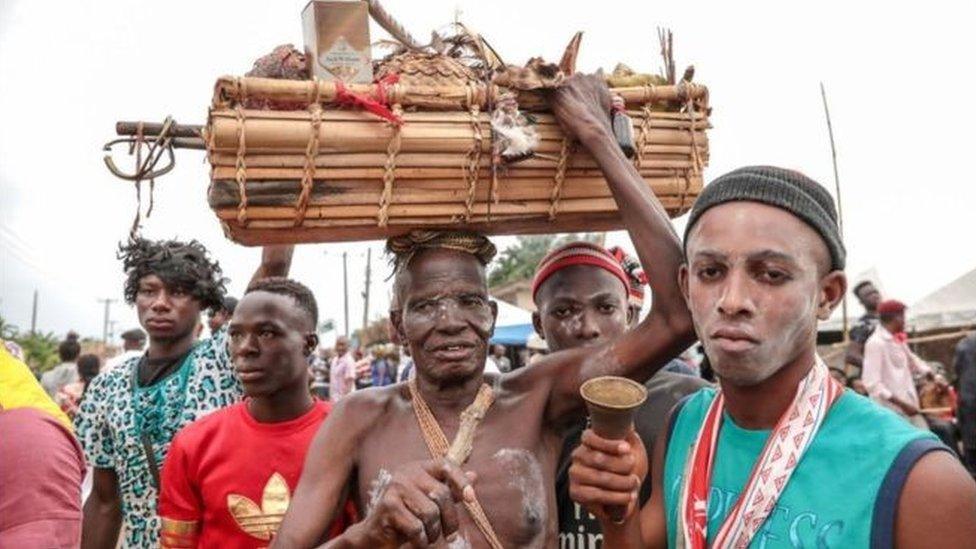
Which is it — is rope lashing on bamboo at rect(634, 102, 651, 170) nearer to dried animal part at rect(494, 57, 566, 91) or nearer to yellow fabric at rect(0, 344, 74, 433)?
dried animal part at rect(494, 57, 566, 91)

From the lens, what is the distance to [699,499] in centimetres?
209

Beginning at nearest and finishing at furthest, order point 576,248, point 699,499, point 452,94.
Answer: point 699,499, point 452,94, point 576,248

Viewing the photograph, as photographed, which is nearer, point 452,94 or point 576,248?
point 452,94

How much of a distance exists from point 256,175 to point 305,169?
0.40 ft

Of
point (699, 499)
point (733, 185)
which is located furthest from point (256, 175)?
point (699, 499)

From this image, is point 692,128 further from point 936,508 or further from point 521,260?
point 521,260

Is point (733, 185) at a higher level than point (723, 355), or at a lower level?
higher

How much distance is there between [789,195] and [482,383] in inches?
45.5

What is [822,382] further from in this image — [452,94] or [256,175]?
[256,175]

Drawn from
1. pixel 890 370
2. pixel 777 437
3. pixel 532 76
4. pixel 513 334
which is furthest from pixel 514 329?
pixel 777 437

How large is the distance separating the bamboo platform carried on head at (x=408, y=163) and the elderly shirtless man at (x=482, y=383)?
12 centimetres

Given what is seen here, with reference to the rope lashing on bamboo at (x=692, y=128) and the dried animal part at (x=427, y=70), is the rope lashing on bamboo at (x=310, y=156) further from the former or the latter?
the rope lashing on bamboo at (x=692, y=128)

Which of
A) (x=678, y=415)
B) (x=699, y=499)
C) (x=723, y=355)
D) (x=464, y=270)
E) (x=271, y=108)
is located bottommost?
(x=699, y=499)

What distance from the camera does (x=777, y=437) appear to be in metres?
2.00
